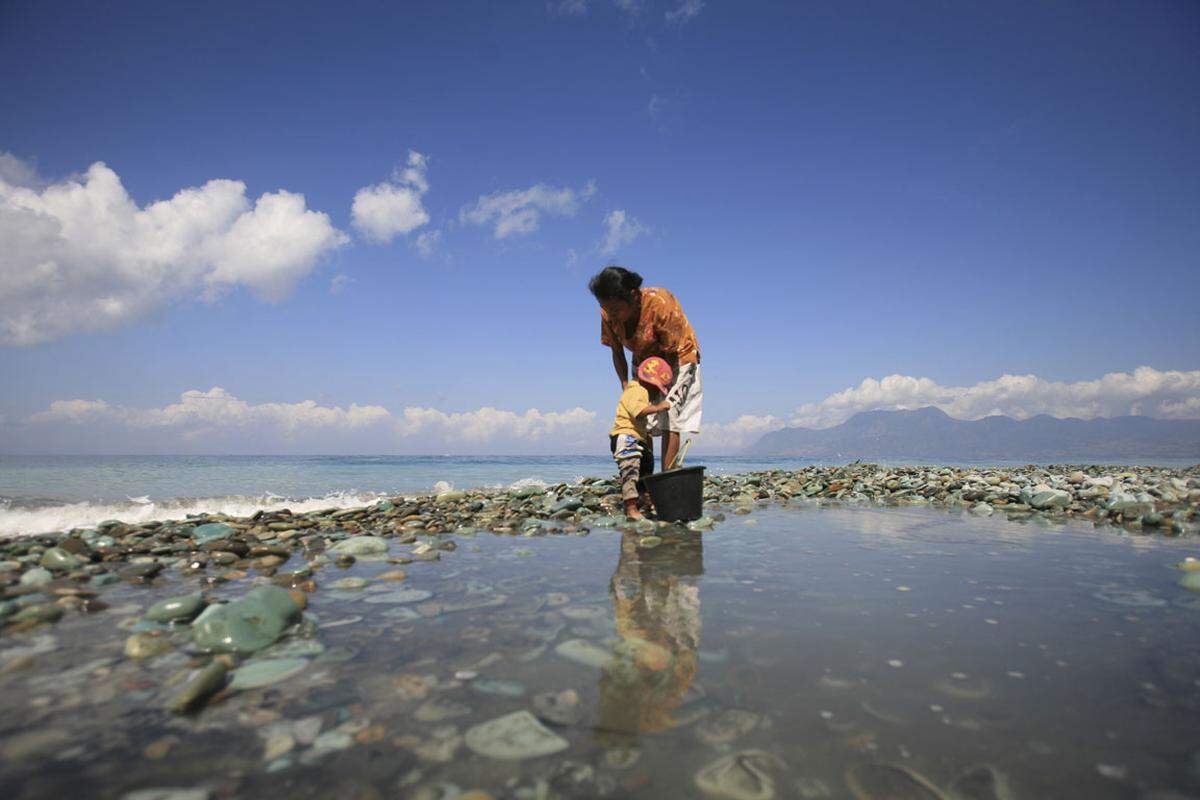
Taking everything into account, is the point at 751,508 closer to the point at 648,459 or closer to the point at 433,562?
the point at 648,459

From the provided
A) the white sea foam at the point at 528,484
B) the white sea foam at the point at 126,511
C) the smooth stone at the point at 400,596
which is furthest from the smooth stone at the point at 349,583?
the white sea foam at the point at 528,484

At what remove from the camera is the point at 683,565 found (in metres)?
3.61

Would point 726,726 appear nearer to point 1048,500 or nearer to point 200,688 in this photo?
point 200,688

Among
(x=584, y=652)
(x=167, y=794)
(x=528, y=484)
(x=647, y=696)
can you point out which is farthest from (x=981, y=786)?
(x=528, y=484)

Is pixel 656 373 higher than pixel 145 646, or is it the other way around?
pixel 656 373

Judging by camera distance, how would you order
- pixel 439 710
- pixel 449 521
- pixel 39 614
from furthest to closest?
pixel 449 521, pixel 39 614, pixel 439 710

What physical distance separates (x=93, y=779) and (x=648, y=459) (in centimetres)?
498

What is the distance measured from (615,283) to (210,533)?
417cm

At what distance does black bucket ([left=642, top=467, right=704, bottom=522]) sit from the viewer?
16.6ft

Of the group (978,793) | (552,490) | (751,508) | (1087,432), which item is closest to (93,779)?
(978,793)

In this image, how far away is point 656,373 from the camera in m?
5.56

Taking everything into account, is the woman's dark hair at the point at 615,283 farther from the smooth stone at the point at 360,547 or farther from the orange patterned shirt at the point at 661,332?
the smooth stone at the point at 360,547

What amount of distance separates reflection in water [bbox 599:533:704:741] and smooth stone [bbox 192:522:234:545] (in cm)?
335

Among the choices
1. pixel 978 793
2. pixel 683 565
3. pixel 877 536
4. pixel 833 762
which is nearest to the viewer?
pixel 978 793
